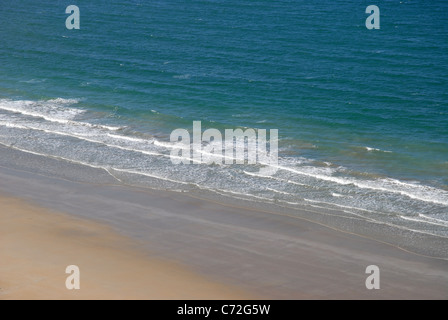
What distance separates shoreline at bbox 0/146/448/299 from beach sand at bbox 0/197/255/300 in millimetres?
491

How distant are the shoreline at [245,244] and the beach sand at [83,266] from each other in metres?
0.49

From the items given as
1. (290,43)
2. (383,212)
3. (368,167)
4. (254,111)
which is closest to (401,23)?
(290,43)

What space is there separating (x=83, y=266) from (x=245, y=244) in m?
5.08

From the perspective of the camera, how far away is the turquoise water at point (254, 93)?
27.2 m

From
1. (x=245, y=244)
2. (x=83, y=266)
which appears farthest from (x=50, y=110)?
(x=245, y=244)

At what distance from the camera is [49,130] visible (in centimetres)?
3303

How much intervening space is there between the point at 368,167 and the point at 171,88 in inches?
526

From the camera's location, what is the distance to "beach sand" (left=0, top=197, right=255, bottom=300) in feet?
61.7

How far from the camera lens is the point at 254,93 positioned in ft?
119

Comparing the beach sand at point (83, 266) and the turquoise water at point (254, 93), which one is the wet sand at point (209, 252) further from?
the turquoise water at point (254, 93)

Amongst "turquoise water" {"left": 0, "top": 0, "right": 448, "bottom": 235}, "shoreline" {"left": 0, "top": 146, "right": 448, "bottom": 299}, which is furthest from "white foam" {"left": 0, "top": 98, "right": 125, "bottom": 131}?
"shoreline" {"left": 0, "top": 146, "right": 448, "bottom": 299}

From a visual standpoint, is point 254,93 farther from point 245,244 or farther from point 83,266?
point 83,266

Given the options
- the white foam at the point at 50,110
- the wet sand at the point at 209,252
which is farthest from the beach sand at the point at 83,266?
the white foam at the point at 50,110
